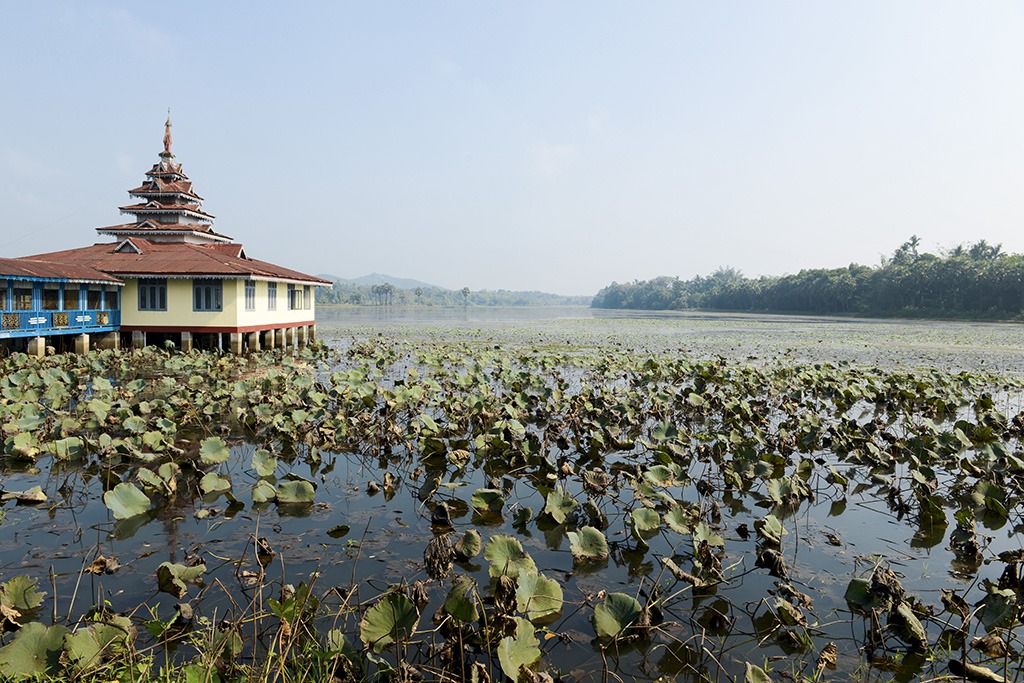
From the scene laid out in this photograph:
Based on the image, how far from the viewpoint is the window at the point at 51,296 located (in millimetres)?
17891

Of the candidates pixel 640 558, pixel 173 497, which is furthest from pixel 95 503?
pixel 640 558

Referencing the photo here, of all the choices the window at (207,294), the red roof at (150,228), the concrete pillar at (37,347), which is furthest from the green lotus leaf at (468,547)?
the red roof at (150,228)

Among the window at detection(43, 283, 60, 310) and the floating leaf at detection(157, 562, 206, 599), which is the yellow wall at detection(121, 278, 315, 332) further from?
the floating leaf at detection(157, 562, 206, 599)

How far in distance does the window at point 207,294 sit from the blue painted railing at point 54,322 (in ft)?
8.67

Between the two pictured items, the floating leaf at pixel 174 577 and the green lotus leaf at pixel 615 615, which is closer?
the green lotus leaf at pixel 615 615

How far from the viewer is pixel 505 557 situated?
422 centimetres

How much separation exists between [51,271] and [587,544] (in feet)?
61.2

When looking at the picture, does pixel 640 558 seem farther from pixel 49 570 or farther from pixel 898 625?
pixel 49 570

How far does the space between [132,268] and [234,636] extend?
66.9 ft

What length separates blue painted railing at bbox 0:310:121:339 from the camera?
626 inches

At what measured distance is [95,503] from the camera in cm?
620

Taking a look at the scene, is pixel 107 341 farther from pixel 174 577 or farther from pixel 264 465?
pixel 174 577

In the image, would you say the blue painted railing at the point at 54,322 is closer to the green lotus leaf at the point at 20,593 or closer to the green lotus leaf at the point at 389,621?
the green lotus leaf at the point at 20,593

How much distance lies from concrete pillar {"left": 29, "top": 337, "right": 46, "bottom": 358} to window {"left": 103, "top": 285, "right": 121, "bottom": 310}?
2938mm
